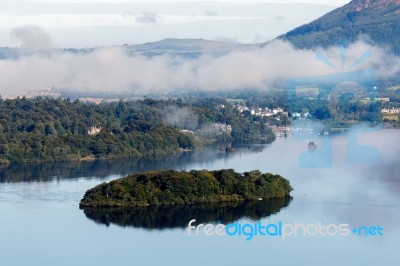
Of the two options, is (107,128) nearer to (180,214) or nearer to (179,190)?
(179,190)

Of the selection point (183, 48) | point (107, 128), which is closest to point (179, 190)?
point (107, 128)

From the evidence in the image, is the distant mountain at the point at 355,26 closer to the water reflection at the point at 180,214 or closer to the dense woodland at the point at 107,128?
the dense woodland at the point at 107,128

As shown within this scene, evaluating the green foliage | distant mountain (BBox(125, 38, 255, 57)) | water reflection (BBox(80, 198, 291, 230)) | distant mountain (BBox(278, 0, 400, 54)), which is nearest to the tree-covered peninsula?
water reflection (BBox(80, 198, 291, 230))

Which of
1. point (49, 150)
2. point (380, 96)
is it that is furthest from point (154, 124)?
point (380, 96)

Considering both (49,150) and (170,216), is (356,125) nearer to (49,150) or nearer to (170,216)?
(49,150)

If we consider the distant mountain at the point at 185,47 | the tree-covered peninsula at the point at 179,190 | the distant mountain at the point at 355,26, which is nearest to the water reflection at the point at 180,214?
the tree-covered peninsula at the point at 179,190

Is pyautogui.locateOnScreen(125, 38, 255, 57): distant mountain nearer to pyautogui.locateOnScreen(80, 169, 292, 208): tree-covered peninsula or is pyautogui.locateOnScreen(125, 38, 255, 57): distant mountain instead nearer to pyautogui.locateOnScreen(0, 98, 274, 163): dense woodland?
pyautogui.locateOnScreen(0, 98, 274, 163): dense woodland
